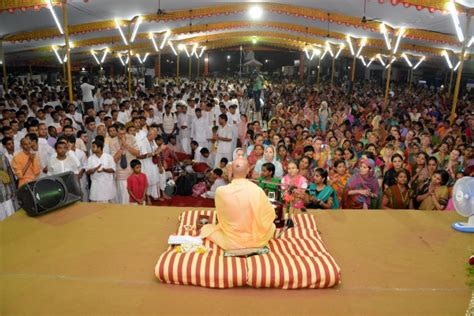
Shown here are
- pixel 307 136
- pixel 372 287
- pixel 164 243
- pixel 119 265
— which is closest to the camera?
pixel 372 287

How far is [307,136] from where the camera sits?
7.66m

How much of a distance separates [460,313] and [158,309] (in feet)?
6.84

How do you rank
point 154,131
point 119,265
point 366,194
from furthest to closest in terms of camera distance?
1. point 154,131
2. point 366,194
3. point 119,265

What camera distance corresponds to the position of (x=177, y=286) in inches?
118

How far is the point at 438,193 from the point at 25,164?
542 cm

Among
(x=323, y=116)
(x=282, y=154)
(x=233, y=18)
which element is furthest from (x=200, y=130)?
(x=233, y=18)

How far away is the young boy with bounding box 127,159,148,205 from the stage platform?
148 centimetres

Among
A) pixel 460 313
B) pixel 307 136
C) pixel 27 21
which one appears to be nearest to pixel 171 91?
pixel 27 21

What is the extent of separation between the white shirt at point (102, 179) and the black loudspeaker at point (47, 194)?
4.16ft

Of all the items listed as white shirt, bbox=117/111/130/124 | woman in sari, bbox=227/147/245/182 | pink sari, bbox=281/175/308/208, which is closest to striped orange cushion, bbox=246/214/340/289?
woman in sari, bbox=227/147/245/182

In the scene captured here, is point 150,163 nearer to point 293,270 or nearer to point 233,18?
point 293,270

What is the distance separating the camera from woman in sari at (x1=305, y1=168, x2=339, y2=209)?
192 inches

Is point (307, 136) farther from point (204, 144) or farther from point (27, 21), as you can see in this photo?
point (27, 21)

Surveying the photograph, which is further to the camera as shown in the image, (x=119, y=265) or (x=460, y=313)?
(x=119, y=265)
